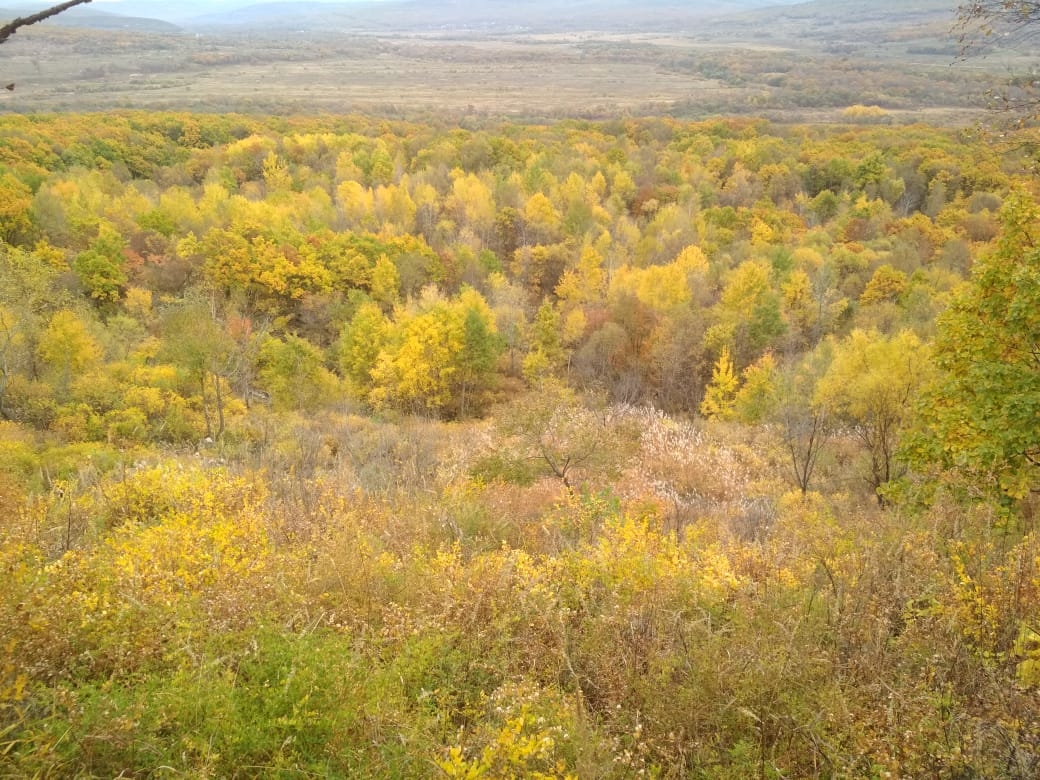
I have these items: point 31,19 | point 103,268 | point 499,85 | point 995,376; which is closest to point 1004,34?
point 995,376

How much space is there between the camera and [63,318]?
23.7 meters

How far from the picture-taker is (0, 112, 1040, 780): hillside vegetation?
381 centimetres

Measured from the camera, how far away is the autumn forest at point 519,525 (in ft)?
12.5

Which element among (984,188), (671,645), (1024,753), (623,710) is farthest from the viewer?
(984,188)

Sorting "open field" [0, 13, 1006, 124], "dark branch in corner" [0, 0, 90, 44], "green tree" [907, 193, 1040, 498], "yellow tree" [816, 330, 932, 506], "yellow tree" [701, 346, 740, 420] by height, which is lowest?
"yellow tree" [701, 346, 740, 420]

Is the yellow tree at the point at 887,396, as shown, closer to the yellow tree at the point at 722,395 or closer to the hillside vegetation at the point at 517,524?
the hillside vegetation at the point at 517,524

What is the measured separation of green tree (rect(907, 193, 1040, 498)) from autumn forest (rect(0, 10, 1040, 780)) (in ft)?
A: 0.20

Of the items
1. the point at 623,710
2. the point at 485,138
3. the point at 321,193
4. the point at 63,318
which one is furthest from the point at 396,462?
the point at 485,138

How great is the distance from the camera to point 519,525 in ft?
30.0

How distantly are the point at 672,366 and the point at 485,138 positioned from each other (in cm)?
4770

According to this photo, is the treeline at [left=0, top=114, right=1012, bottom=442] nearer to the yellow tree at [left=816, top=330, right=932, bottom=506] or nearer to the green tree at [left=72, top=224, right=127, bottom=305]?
the green tree at [left=72, top=224, right=127, bottom=305]

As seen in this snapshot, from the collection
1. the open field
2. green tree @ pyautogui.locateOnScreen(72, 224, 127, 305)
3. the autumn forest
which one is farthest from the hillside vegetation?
the open field

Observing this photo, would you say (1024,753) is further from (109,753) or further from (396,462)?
(396,462)

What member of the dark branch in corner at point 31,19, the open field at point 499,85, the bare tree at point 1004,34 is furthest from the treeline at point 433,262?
the open field at point 499,85
